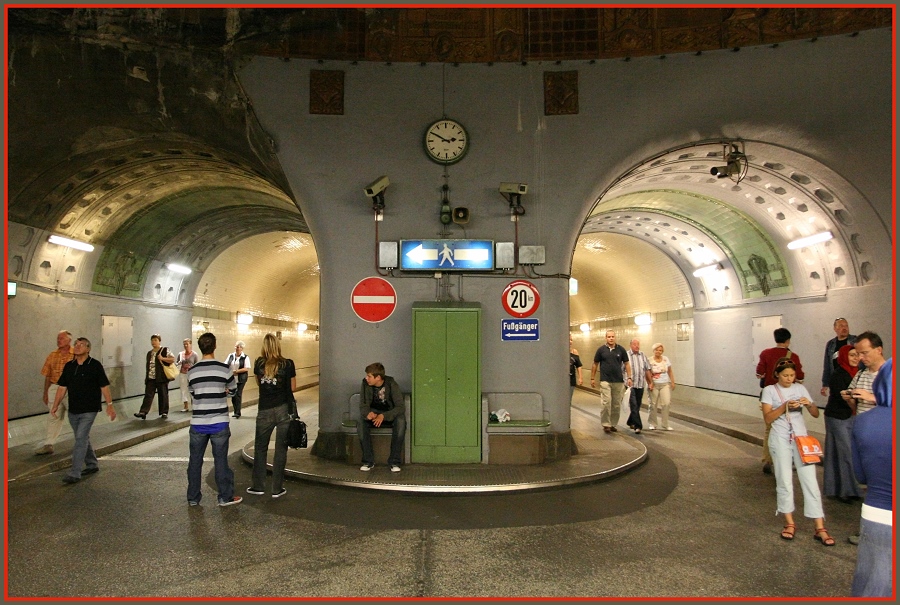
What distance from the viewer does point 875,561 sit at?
270 centimetres

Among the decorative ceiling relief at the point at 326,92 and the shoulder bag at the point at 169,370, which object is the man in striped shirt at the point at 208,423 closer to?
the decorative ceiling relief at the point at 326,92

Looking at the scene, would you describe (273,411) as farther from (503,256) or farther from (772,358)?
(772,358)

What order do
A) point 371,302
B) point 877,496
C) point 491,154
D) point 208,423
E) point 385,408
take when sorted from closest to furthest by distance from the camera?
1. point 877,496
2. point 208,423
3. point 385,408
4. point 371,302
5. point 491,154

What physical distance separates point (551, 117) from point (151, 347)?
11.4 m

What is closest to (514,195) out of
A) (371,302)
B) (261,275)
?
(371,302)

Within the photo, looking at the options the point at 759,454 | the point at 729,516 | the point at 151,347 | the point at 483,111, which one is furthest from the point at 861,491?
the point at 151,347

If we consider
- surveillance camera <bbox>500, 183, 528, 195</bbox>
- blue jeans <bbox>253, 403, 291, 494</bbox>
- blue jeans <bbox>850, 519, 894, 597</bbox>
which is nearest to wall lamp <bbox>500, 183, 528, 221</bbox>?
surveillance camera <bbox>500, 183, 528, 195</bbox>

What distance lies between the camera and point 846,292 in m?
9.77

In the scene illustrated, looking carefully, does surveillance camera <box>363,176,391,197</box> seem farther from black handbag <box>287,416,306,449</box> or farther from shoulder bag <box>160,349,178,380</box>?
shoulder bag <box>160,349,178,380</box>

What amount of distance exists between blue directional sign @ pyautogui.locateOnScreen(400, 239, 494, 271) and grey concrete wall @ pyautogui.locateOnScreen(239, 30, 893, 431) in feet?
0.79

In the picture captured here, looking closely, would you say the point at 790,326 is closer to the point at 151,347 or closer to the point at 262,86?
the point at 262,86

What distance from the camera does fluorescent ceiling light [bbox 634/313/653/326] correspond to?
58.2 ft

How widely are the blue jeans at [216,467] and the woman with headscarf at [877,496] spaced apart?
19.1ft

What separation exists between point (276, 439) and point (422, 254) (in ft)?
11.3
